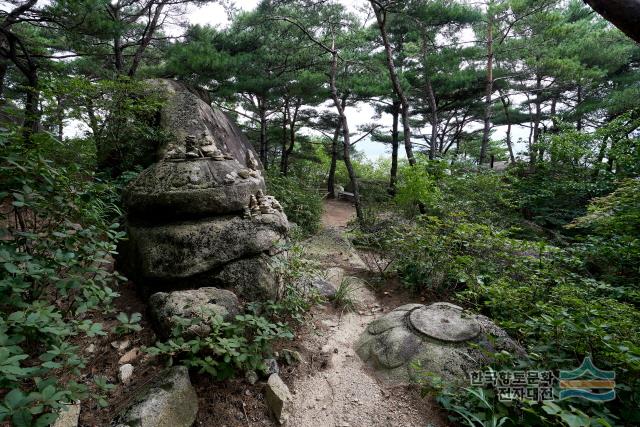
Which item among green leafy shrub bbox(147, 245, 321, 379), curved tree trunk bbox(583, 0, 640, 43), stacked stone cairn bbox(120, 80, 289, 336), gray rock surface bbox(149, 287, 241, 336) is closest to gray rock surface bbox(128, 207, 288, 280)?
stacked stone cairn bbox(120, 80, 289, 336)

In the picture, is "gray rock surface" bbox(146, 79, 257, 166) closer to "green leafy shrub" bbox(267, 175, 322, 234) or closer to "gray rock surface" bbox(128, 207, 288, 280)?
"green leafy shrub" bbox(267, 175, 322, 234)

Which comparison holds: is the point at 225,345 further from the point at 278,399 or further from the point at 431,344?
the point at 431,344

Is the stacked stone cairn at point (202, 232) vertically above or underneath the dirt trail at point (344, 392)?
above

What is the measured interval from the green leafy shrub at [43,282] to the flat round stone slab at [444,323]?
2.61 metres

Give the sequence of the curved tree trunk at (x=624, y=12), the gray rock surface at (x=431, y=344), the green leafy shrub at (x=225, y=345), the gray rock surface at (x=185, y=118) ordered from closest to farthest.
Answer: the curved tree trunk at (x=624, y=12)
the green leafy shrub at (x=225, y=345)
the gray rock surface at (x=431, y=344)
the gray rock surface at (x=185, y=118)

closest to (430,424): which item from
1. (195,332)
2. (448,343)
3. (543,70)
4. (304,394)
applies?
(448,343)

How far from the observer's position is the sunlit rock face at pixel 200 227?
3.04 meters

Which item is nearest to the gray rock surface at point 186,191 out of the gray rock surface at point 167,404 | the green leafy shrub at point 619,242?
the gray rock surface at point 167,404

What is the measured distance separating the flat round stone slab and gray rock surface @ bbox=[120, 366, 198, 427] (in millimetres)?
2057

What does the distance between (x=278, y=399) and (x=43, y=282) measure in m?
1.73

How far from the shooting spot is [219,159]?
382 cm

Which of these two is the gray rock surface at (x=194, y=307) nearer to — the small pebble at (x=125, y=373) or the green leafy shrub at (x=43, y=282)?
the small pebble at (x=125, y=373)

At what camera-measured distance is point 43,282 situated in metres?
1.85

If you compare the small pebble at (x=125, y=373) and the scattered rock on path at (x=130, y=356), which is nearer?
the small pebble at (x=125, y=373)
